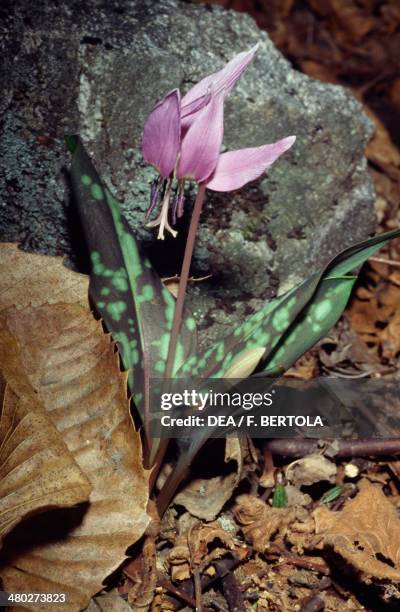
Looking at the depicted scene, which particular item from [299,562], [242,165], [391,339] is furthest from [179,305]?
[391,339]

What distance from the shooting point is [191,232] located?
1496mm

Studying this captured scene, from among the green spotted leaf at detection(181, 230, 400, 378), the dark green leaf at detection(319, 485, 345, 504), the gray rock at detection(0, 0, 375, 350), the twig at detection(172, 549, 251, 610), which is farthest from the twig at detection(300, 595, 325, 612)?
the gray rock at detection(0, 0, 375, 350)

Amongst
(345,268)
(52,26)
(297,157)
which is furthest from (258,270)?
(52,26)

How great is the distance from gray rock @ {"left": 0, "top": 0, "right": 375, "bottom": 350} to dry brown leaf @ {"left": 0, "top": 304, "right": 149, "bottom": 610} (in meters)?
0.42

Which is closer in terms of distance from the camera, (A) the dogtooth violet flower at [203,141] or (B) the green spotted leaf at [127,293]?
(A) the dogtooth violet flower at [203,141]

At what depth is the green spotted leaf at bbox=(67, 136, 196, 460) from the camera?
1616 millimetres

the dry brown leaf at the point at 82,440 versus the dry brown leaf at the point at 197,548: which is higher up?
the dry brown leaf at the point at 82,440

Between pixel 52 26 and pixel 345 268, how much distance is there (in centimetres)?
109

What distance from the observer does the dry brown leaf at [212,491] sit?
65.9 inches

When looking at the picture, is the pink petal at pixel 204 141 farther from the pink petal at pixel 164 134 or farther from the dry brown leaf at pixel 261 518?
the dry brown leaf at pixel 261 518

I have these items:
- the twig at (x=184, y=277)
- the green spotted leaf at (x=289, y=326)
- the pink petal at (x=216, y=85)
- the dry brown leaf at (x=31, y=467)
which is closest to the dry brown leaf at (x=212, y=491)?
the green spotted leaf at (x=289, y=326)

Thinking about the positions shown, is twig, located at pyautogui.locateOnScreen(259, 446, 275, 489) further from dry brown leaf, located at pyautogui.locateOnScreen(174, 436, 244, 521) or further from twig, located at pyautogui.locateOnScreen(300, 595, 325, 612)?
twig, located at pyautogui.locateOnScreen(300, 595, 325, 612)

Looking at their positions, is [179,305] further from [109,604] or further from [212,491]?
[109,604]

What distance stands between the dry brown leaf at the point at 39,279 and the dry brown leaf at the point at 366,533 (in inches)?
32.3
